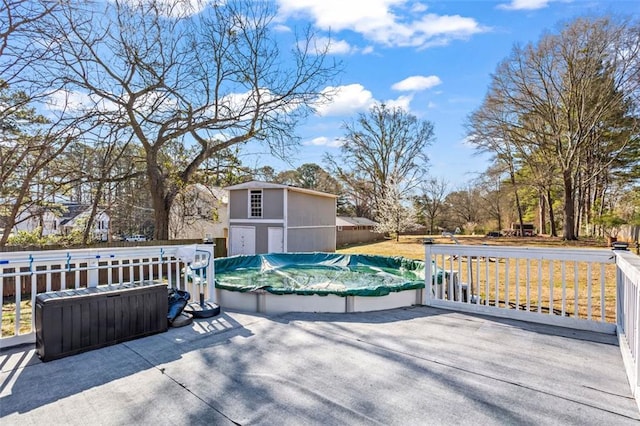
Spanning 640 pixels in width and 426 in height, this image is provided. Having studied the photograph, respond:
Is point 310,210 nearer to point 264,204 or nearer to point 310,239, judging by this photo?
point 310,239

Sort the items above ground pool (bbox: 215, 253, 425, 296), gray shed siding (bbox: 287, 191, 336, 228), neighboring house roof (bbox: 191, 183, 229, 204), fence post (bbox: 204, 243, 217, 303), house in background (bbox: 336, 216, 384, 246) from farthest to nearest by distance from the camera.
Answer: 1. house in background (bbox: 336, 216, 384, 246)
2. gray shed siding (bbox: 287, 191, 336, 228)
3. neighboring house roof (bbox: 191, 183, 229, 204)
4. above ground pool (bbox: 215, 253, 425, 296)
5. fence post (bbox: 204, 243, 217, 303)

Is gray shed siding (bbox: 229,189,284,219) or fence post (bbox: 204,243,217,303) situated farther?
gray shed siding (bbox: 229,189,284,219)

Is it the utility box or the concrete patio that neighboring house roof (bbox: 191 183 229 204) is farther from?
the concrete patio

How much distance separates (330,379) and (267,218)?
39.3ft

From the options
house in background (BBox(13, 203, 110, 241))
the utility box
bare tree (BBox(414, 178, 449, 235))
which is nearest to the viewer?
the utility box

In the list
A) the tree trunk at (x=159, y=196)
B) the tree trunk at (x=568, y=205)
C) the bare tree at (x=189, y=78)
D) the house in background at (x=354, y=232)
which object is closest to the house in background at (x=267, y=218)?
the bare tree at (x=189, y=78)

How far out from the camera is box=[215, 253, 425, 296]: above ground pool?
4.71m

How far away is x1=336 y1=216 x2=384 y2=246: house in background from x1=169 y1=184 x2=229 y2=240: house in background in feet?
26.1

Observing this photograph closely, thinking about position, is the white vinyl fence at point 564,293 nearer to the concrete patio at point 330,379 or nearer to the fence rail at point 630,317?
the fence rail at point 630,317

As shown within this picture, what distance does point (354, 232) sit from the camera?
24.4 metres

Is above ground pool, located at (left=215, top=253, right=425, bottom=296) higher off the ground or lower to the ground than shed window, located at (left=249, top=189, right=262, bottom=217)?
lower

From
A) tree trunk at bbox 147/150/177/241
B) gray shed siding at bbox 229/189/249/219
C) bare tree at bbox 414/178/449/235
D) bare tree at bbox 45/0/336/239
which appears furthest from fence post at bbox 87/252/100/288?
bare tree at bbox 414/178/449/235

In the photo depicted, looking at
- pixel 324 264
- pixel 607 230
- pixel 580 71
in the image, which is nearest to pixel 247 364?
pixel 324 264

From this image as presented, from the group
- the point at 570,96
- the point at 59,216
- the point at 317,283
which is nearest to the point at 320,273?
the point at 317,283
